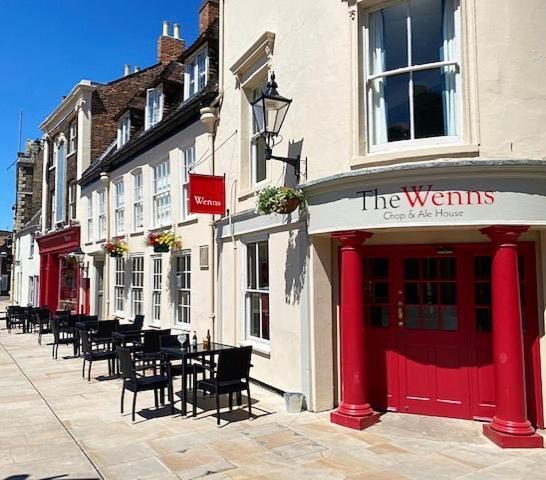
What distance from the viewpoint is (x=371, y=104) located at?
7.22m

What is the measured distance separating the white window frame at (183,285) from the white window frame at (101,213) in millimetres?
7125

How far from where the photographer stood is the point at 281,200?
24.8 feet

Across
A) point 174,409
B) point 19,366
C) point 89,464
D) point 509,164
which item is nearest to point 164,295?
point 19,366

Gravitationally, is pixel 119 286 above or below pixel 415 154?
below

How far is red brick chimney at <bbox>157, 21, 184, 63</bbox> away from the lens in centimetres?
2145

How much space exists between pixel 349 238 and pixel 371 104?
203cm

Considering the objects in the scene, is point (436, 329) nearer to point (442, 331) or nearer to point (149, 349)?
point (442, 331)

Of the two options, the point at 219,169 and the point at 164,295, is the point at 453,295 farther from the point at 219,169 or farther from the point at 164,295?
the point at 164,295

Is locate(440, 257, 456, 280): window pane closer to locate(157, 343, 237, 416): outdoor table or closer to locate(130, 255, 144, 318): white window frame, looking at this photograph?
locate(157, 343, 237, 416): outdoor table

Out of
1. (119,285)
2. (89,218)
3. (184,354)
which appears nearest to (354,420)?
(184,354)

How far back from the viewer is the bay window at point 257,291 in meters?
9.45

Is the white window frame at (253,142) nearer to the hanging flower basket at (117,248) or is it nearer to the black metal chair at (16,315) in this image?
the hanging flower basket at (117,248)

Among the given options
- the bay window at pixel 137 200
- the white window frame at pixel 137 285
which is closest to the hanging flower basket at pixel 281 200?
the white window frame at pixel 137 285

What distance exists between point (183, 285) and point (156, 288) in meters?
1.77
